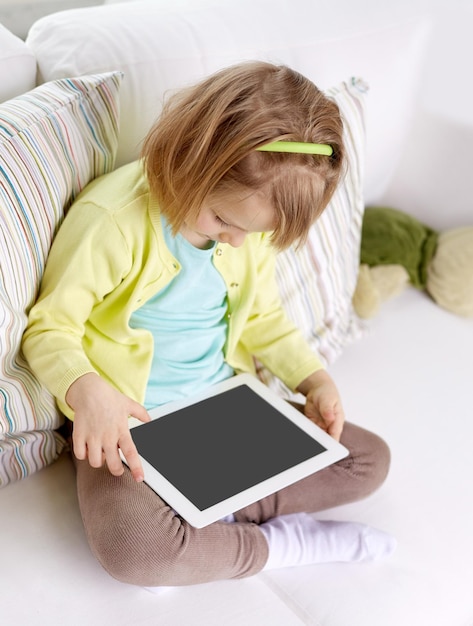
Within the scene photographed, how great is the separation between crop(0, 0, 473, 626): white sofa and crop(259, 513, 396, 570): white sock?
0.7 inches

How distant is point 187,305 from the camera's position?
1075mm

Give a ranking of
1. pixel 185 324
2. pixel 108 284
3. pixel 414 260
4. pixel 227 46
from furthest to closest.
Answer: pixel 414 260 < pixel 227 46 < pixel 185 324 < pixel 108 284

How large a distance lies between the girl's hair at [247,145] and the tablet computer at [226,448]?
0.25 m

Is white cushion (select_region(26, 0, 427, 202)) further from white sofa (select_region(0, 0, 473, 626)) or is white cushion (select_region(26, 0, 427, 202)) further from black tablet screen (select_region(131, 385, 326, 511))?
black tablet screen (select_region(131, 385, 326, 511))

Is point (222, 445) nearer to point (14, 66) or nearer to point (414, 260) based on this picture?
point (14, 66)

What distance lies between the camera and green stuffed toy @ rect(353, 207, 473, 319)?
4.89 ft

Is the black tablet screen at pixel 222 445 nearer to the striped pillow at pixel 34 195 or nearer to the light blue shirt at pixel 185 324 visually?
the light blue shirt at pixel 185 324

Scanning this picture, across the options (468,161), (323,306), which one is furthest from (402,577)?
(468,161)

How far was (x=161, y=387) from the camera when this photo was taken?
107 cm

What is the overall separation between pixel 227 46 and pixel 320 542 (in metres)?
0.72

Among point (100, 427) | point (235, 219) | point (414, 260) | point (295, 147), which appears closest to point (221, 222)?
point (235, 219)

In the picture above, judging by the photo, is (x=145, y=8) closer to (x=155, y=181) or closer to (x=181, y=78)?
(x=181, y=78)

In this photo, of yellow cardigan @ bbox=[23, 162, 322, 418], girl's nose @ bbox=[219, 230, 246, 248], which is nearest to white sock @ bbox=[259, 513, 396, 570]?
yellow cardigan @ bbox=[23, 162, 322, 418]

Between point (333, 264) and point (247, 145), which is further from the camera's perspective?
point (333, 264)
